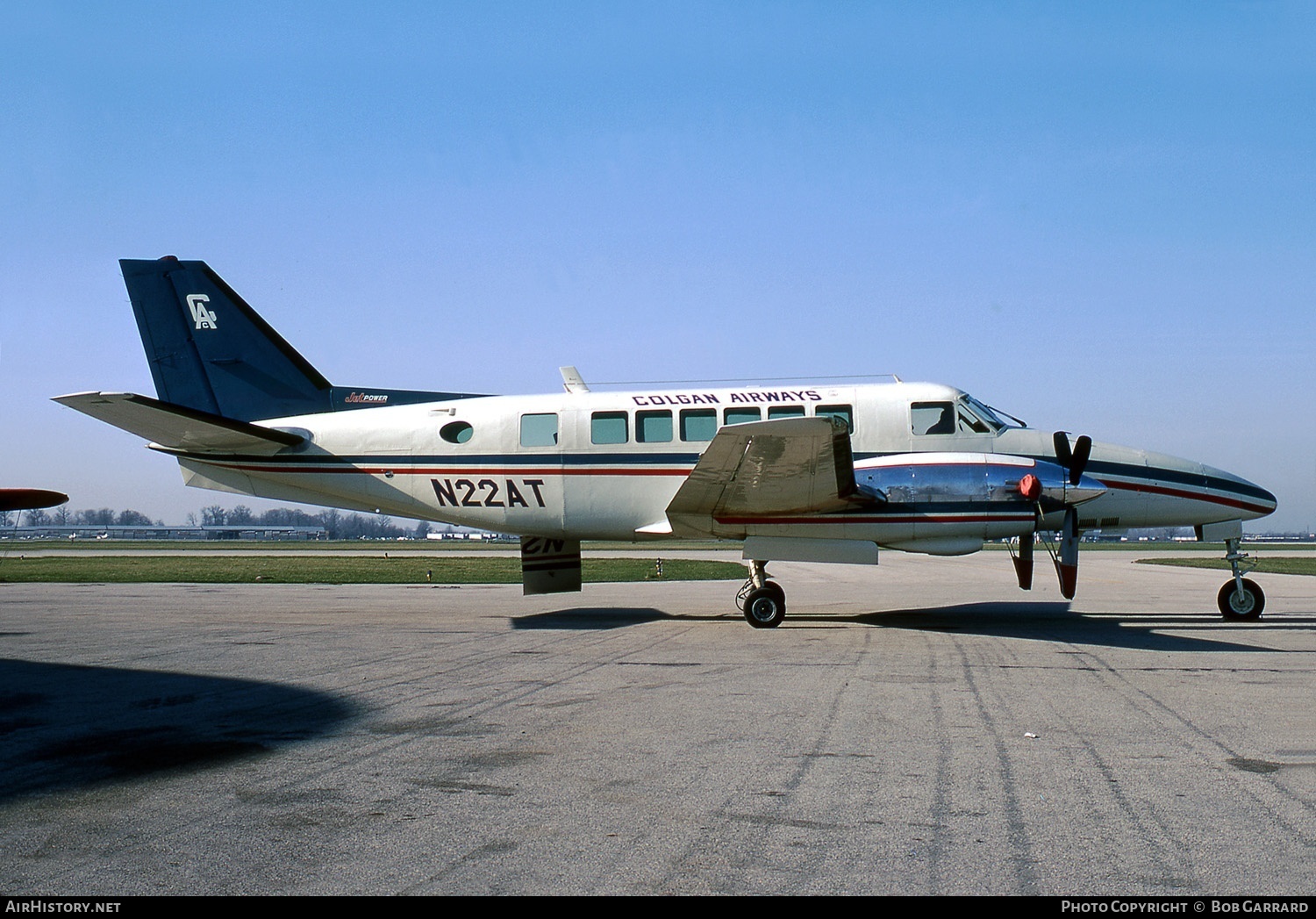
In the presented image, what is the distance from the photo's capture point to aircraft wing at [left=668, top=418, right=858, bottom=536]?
13.0 m

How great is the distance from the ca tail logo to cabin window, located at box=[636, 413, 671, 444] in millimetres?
8210

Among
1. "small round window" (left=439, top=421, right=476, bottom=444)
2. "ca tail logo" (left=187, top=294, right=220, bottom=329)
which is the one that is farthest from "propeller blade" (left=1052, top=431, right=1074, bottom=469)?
"ca tail logo" (left=187, top=294, right=220, bottom=329)

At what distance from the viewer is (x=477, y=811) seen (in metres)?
5.30

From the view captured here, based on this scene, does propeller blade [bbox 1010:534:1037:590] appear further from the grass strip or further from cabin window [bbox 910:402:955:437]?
the grass strip

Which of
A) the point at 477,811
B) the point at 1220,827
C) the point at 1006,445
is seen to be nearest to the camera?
the point at 1220,827

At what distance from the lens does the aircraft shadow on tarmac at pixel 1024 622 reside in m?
13.5

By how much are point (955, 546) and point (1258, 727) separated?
299 inches

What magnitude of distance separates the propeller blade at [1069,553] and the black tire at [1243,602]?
3.49 meters

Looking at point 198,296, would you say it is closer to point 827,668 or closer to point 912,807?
point 827,668

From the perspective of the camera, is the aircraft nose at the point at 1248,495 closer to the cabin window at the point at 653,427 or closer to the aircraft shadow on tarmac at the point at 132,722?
the cabin window at the point at 653,427

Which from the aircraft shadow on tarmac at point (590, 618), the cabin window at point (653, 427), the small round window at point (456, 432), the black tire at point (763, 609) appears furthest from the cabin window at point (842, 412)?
the small round window at point (456, 432)

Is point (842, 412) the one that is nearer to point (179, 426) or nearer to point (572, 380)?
point (572, 380)
